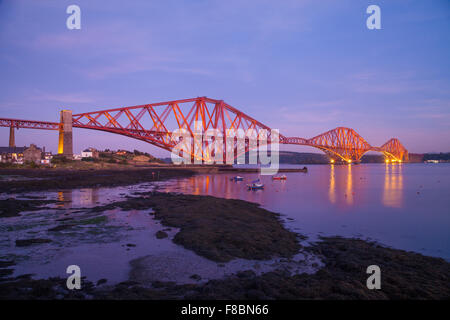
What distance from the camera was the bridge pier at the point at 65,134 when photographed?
41281 mm

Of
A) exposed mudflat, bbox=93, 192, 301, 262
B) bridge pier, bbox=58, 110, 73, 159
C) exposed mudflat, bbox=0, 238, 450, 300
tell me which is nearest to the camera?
exposed mudflat, bbox=0, 238, 450, 300

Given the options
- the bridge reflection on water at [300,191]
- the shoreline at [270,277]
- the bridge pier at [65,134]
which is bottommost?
the bridge reflection on water at [300,191]

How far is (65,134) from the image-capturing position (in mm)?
41375

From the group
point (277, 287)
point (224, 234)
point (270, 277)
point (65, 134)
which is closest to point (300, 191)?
point (224, 234)

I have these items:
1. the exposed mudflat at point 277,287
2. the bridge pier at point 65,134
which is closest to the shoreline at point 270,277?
the exposed mudflat at point 277,287

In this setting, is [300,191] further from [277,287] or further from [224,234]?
[277,287]

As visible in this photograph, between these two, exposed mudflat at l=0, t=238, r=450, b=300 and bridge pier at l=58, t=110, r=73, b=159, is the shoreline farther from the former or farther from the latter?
bridge pier at l=58, t=110, r=73, b=159

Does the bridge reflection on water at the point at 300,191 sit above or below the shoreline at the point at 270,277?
below

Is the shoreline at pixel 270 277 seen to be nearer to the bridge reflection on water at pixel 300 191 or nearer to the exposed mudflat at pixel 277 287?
the exposed mudflat at pixel 277 287

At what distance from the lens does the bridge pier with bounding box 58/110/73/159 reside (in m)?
41.3

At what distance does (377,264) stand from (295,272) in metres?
2.05

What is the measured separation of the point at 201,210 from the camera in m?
12.4

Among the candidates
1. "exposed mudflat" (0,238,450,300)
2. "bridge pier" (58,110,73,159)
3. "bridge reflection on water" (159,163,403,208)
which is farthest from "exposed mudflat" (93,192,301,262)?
"bridge pier" (58,110,73,159)
